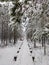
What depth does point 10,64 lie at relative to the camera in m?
16.1

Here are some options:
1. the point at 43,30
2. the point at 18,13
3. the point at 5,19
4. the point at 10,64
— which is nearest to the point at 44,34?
the point at 43,30

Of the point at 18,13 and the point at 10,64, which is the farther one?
the point at 10,64

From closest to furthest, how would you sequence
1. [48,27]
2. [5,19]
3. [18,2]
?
[18,2], [48,27], [5,19]

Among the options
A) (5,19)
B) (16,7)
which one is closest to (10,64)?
(16,7)

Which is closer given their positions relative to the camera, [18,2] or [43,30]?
[18,2]

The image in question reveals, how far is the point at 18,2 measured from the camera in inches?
303

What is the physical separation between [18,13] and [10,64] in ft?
29.2

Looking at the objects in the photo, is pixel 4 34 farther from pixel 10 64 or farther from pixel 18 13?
pixel 18 13

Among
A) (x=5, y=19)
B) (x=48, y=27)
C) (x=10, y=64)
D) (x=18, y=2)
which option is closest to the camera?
(x=18, y=2)

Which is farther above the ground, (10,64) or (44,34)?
(44,34)

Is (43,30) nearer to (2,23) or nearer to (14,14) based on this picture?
(14,14)

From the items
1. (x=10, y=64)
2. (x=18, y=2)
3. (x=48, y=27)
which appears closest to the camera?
(x=18, y=2)

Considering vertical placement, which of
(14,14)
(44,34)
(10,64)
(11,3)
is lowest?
(10,64)

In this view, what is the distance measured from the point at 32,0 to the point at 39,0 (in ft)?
1.08
